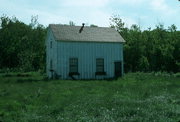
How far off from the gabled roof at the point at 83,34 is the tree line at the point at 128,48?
14.3 metres

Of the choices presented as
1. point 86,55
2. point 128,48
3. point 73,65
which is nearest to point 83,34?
point 86,55

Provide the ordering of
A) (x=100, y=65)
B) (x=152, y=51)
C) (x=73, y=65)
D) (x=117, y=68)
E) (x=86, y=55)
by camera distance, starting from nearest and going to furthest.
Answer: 1. (x=73, y=65)
2. (x=86, y=55)
3. (x=100, y=65)
4. (x=117, y=68)
5. (x=152, y=51)

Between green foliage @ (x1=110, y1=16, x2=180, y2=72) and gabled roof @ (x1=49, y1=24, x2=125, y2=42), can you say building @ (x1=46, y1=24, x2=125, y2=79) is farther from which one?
green foliage @ (x1=110, y1=16, x2=180, y2=72)

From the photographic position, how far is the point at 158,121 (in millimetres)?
10398

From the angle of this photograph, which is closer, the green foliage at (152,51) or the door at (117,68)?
the door at (117,68)

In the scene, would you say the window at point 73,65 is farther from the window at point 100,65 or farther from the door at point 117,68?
the door at point 117,68

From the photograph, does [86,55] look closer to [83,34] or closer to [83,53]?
[83,53]

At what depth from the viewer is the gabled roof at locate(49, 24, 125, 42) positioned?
33438 mm

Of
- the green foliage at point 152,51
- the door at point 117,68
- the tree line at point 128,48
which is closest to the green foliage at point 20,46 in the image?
the tree line at point 128,48

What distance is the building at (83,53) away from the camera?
3303 centimetres

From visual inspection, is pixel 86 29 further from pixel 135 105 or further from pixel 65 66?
pixel 135 105

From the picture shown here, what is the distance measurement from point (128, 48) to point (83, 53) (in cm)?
1819

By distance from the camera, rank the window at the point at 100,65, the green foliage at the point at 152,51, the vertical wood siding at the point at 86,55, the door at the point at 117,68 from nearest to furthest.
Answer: the vertical wood siding at the point at 86,55 < the window at the point at 100,65 < the door at the point at 117,68 < the green foliage at the point at 152,51

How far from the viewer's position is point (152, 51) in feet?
165
